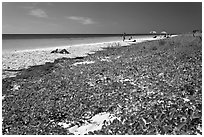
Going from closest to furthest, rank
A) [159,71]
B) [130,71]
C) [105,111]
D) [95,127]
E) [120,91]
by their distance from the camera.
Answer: [95,127] < [105,111] < [120,91] < [159,71] < [130,71]

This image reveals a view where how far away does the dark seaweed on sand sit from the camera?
955 cm

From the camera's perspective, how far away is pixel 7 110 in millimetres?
12453

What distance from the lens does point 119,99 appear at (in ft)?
40.5

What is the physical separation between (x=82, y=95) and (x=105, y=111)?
247cm

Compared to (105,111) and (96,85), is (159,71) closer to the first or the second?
(96,85)

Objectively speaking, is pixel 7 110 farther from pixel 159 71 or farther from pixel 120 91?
pixel 159 71

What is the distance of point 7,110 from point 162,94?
7.98m

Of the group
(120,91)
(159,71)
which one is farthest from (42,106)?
(159,71)

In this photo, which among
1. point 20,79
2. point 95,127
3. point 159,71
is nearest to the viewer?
point 95,127

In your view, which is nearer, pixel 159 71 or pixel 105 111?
pixel 105 111

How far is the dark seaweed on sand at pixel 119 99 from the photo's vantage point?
9.55 meters

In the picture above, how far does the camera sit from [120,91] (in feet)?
44.0

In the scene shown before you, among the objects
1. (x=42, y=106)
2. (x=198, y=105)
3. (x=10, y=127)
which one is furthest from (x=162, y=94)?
(x=10, y=127)

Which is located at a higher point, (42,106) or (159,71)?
(159,71)
